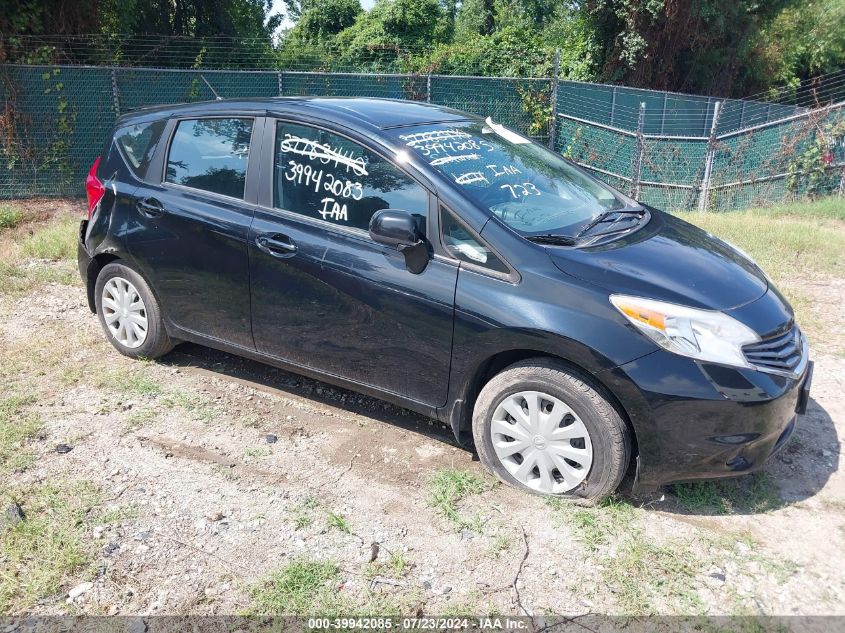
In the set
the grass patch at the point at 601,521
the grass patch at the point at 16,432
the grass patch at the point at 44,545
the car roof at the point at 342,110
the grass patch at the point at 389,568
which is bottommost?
the grass patch at the point at 44,545

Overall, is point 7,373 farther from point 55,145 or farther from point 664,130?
point 664,130

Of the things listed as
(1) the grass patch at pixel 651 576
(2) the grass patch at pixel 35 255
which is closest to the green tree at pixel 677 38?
(2) the grass patch at pixel 35 255

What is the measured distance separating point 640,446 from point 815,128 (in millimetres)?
10497

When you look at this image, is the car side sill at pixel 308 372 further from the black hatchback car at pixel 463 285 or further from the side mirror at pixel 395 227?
the side mirror at pixel 395 227

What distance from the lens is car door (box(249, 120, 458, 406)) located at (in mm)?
3557

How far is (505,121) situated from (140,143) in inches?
400

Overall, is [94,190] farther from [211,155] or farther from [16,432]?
[16,432]

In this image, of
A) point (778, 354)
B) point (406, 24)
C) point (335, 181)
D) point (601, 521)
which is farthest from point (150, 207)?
point (406, 24)

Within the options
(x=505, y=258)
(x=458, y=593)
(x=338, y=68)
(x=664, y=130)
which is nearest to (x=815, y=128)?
(x=664, y=130)

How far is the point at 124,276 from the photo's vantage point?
474 cm

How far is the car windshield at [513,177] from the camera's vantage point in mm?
3648

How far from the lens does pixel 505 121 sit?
13906 mm

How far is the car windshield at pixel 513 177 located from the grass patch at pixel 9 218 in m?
7.57

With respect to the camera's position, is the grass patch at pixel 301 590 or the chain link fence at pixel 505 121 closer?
the grass patch at pixel 301 590
